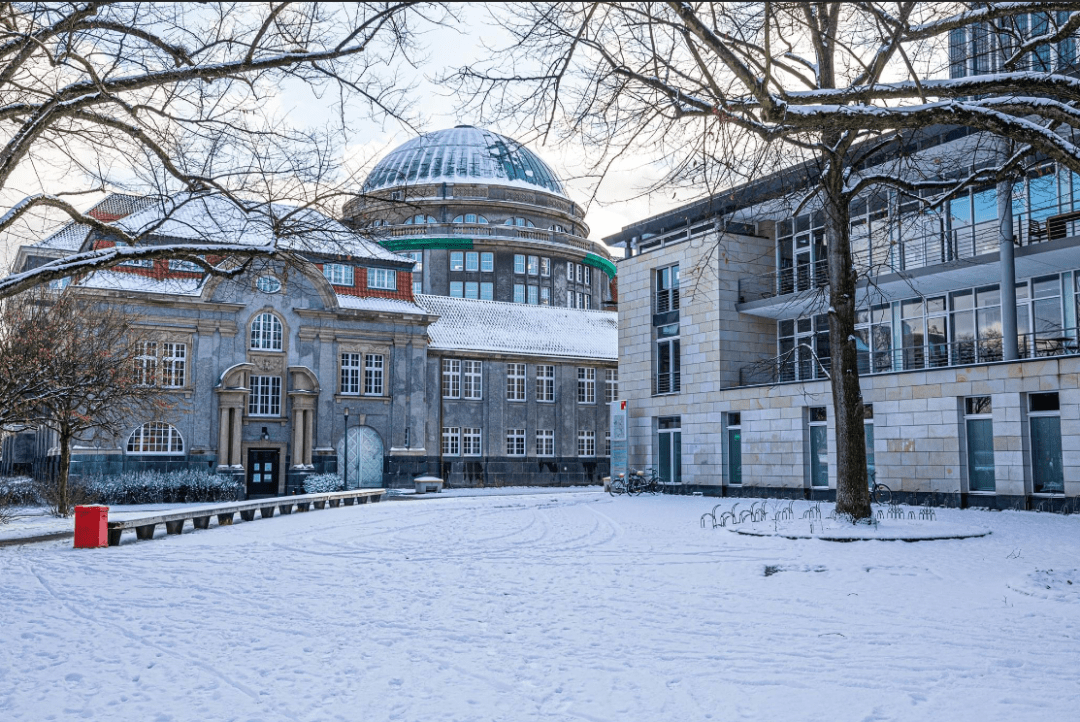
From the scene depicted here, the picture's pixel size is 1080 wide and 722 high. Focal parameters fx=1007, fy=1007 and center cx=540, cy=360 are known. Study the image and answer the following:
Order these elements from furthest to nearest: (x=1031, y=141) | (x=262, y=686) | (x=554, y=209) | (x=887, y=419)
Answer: (x=554, y=209) < (x=887, y=419) < (x=1031, y=141) < (x=262, y=686)

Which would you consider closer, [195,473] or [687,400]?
[687,400]

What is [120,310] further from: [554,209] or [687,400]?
[554,209]

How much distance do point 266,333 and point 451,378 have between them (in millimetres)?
10291

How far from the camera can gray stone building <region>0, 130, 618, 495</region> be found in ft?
136

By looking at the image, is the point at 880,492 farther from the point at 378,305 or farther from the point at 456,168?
the point at 456,168

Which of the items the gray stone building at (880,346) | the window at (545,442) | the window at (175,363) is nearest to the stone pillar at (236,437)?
the window at (175,363)

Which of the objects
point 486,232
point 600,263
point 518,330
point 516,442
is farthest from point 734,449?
point 600,263

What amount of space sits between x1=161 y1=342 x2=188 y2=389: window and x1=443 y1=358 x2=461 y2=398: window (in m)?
13.1

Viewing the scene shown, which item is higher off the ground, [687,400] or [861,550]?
[687,400]

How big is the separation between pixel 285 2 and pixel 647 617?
744 cm

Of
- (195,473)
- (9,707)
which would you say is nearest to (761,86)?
(9,707)

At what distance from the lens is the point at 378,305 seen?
4703cm

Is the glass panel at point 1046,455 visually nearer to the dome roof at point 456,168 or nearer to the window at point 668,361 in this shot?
the window at point 668,361

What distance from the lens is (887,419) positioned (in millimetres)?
28094
